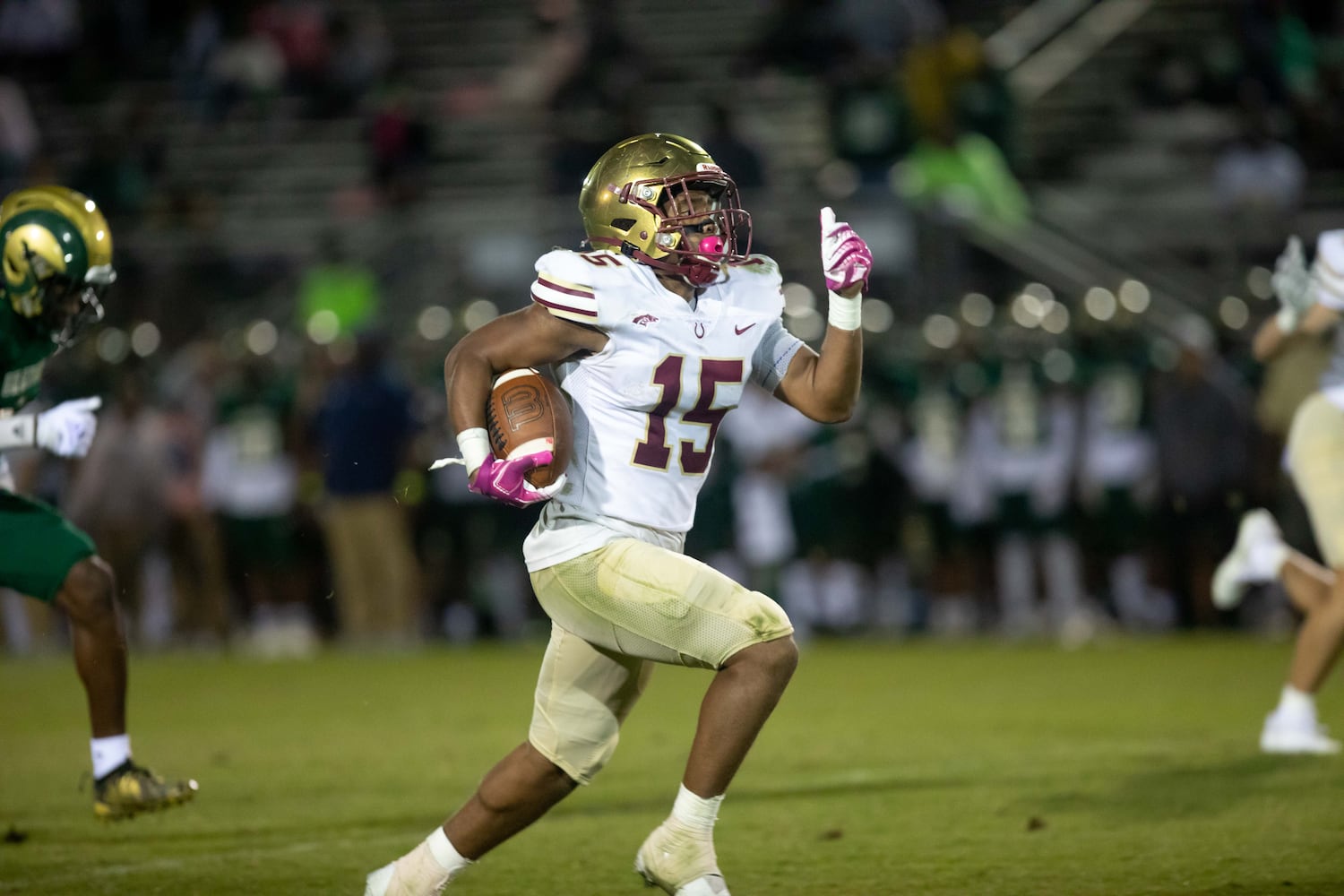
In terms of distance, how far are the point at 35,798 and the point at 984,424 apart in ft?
23.1

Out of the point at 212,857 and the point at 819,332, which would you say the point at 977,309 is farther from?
the point at 212,857

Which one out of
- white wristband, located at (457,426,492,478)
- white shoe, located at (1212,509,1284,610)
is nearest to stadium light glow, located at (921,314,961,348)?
white shoe, located at (1212,509,1284,610)

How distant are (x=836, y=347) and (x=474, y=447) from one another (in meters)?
0.87

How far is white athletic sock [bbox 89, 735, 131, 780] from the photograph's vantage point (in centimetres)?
525

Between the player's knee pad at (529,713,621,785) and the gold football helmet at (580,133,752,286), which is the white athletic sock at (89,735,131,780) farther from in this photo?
the gold football helmet at (580,133,752,286)

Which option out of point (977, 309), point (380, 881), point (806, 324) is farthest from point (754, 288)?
point (977, 309)

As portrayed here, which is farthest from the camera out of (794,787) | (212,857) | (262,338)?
(262,338)

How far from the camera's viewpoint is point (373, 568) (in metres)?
11.9

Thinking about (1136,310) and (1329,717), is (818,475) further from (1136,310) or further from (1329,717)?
(1329,717)

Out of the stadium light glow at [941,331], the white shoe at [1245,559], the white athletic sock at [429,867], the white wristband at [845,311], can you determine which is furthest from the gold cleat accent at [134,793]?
the stadium light glow at [941,331]

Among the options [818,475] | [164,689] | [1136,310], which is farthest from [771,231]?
[164,689]

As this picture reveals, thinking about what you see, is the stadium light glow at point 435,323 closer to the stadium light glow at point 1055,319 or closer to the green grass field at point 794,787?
the green grass field at point 794,787

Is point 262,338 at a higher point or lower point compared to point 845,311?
lower

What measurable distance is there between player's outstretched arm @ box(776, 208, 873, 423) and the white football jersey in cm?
17
